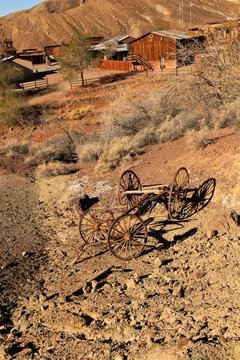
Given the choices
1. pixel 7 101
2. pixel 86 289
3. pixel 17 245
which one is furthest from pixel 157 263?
pixel 7 101

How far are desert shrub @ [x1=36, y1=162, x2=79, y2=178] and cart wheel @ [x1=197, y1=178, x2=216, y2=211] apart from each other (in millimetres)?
5706

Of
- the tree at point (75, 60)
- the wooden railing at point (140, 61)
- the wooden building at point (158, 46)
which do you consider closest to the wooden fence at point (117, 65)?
the wooden railing at point (140, 61)

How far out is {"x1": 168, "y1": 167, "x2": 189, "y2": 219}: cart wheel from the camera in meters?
8.91

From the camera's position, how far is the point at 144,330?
Answer: 592 cm

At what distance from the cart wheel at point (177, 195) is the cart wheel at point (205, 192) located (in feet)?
1.19

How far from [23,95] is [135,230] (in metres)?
31.8

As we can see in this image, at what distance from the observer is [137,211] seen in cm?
930

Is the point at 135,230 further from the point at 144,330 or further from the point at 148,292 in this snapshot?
the point at 144,330

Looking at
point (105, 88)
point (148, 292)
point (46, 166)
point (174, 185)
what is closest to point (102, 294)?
point (148, 292)

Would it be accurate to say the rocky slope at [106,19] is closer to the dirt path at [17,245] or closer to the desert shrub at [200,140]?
Answer: the dirt path at [17,245]

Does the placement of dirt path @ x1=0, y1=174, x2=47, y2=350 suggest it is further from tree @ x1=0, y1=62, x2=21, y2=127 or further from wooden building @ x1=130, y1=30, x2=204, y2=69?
wooden building @ x1=130, y1=30, x2=204, y2=69

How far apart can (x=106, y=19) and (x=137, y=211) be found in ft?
296

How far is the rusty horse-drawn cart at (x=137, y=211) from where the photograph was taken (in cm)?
809

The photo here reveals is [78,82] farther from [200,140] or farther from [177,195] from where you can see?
[177,195]
